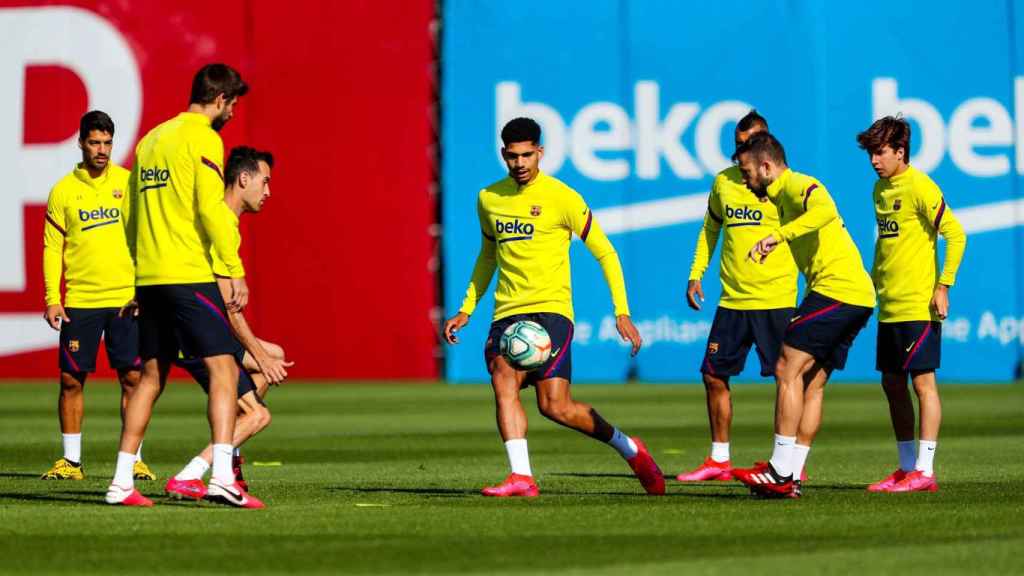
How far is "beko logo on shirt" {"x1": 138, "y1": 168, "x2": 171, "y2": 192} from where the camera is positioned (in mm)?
9883

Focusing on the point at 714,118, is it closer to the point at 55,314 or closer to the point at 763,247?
the point at 55,314

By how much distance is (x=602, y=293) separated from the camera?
2503 cm

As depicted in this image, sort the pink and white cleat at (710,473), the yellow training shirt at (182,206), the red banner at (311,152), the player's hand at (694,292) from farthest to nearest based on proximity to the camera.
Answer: the red banner at (311,152)
the player's hand at (694,292)
the pink and white cleat at (710,473)
the yellow training shirt at (182,206)

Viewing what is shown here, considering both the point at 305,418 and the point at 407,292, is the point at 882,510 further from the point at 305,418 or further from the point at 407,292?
the point at 407,292

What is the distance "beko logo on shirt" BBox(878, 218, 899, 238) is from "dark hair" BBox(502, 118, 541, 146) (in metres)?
2.14

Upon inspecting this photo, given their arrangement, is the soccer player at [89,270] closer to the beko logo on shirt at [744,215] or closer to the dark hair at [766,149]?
the beko logo on shirt at [744,215]

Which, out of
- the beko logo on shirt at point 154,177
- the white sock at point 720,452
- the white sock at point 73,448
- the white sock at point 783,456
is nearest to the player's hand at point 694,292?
the white sock at point 720,452

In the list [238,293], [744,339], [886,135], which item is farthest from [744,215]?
[238,293]

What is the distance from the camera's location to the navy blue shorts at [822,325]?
1088 cm

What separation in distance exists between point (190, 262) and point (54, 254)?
3485 mm

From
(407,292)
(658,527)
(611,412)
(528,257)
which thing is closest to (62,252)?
(528,257)

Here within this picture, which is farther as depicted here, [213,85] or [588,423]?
[588,423]

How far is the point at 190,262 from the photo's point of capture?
9.88 meters

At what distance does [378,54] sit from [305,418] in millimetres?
7817
